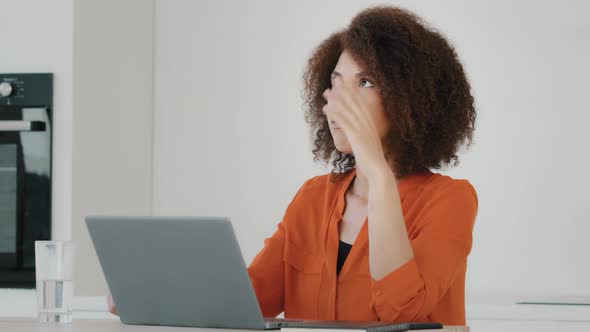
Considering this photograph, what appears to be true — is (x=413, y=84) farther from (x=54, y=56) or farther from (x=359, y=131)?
(x=54, y=56)

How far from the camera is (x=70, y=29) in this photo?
10.7ft

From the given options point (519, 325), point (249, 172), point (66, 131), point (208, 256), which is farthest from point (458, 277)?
point (249, 172)

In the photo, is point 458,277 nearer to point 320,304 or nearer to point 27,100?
point 320,304

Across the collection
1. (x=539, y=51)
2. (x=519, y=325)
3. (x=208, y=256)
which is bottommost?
(x=519, y=325)

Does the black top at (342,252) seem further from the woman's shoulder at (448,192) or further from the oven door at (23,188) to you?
the oven door at (23,188)

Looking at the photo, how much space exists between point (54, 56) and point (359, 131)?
1.74 metres

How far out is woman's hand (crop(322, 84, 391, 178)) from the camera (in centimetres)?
179

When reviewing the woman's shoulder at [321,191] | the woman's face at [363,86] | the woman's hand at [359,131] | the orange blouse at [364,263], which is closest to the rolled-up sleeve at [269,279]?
the orange blouse at [364,263]

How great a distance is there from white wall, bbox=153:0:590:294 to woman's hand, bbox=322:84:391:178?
187 cm

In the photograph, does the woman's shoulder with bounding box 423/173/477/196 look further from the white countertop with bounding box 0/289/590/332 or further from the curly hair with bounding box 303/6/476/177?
the white countertop with bounding box 0/289/590/332

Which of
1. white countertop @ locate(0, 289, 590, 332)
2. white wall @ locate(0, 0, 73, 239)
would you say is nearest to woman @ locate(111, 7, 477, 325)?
white countertop @ locate(0, 289, 590, 332)

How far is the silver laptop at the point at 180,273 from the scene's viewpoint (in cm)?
157

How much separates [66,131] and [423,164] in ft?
4.91

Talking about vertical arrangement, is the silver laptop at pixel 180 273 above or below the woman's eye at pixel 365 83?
below
